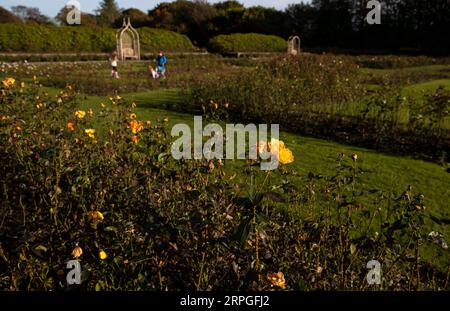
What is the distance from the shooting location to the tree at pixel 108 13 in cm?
5747

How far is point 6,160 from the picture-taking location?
13.4 ft

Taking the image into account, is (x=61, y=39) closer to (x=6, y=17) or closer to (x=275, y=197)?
(x=6, y=17)

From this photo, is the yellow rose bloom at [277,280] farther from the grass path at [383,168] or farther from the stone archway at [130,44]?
the stone archway at [130,44]

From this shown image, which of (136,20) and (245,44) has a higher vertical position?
(136,20)

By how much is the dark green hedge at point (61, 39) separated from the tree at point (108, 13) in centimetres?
2654

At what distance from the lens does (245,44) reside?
37.2 meters

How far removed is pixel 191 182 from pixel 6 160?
7.52ft

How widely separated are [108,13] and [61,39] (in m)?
33.9
